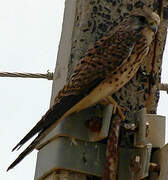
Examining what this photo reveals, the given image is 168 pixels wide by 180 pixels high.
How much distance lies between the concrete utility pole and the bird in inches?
1.8

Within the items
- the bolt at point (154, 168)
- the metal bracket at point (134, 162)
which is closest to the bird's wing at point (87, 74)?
A: the metal bracket at point (134, 162)

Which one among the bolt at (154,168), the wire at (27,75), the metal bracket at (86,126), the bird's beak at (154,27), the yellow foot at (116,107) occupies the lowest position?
the bolt at (154,168)

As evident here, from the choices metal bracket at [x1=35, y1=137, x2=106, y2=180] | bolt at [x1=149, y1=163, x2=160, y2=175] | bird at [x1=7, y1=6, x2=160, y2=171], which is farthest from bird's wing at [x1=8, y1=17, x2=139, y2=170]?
bolt at [x1=149, y1=163, x2=160, y2=175]

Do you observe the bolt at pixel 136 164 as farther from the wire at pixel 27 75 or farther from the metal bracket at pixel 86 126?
the wire at pixel 27 75

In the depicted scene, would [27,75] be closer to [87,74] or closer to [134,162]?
[87,74]

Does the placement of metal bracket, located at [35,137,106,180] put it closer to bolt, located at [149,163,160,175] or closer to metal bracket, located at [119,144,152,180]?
metal bracket, located at [119,144,152,180]

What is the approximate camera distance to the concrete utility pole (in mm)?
2920

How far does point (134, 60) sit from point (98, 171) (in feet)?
2.88

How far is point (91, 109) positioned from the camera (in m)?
3.18

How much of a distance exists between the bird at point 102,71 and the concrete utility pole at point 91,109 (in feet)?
0.15

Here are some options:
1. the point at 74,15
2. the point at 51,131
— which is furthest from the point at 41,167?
the point at 74,15

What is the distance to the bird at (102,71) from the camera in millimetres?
3121

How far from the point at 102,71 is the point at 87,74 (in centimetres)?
10

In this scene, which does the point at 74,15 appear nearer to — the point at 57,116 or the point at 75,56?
the point at 75,56
